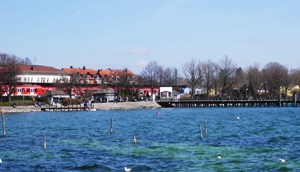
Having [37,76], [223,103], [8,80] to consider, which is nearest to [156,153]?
[8,80]

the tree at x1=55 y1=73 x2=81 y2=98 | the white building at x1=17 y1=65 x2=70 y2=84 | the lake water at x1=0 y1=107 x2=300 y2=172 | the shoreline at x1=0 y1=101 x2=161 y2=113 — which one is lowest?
the lake water at x1=0 y1=107 x2=300 y2=172

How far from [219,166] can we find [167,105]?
142918 mm

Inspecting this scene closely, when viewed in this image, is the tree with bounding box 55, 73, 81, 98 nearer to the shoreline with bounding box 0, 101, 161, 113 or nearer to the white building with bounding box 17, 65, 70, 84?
the white building with bounding box 17, 65, 70, 84

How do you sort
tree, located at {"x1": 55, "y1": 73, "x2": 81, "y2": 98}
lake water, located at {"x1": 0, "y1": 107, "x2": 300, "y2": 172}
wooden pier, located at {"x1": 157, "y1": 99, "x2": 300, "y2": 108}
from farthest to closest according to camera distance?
tree, located at {"x1": 55, "y1": 73, "x2": 81, "y2": 98}
wooden pier, located at {"x1": 157, "y1": 99, "x2": 300, "y2": 108}
lake water, located at {"x1": 0, "y1": 107, "x2": 300, "y2": 172}

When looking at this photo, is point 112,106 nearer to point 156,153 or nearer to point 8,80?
point 8,80

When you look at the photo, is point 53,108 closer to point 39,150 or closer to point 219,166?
point 39,150

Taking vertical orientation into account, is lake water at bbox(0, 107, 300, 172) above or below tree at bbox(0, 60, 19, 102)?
below

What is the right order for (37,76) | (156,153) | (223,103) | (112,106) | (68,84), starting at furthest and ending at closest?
(37,76) < (223,103) < (68,84) < (112,106) < (156,153)

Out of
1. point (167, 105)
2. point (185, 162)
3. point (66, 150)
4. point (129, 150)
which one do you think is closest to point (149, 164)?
point (185, 162)

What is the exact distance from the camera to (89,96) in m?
182

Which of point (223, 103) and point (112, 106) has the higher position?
point (223, 103)

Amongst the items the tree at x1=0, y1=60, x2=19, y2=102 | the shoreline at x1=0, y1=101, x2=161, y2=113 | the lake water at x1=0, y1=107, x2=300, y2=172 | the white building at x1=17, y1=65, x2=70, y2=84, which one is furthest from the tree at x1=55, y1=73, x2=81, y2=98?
the lake water at x1=0, y1=107, x2=300, y2=172

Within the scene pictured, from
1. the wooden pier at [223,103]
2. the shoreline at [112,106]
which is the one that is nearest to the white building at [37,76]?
the shoreline at [112,106]

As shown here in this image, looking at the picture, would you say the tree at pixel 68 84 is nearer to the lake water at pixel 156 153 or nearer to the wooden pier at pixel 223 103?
the wooden pier at pixel 223 103
